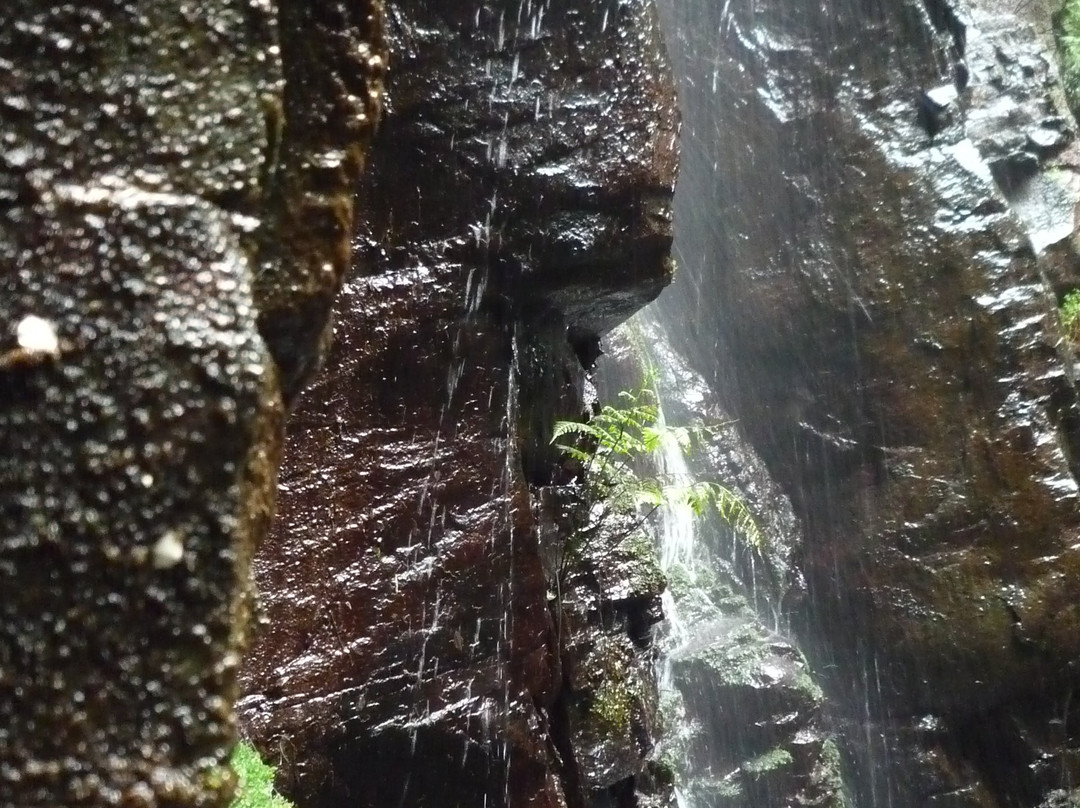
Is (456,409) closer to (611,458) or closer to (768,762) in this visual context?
(611,458)

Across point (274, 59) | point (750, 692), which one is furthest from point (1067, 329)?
point (274, 59)

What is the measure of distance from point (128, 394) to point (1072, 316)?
34.2 feet

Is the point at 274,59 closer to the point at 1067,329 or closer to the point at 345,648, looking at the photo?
the point at 345,648

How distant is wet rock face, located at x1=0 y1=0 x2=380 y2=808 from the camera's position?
117cm

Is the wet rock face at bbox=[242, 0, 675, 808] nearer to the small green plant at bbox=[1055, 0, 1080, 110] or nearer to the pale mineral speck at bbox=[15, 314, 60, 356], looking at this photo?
the pale mineral speck at bbox=[15, 314, 60, 356]

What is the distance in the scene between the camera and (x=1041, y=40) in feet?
30.9

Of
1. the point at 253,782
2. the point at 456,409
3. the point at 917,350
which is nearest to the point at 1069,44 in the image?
the point at 917,350

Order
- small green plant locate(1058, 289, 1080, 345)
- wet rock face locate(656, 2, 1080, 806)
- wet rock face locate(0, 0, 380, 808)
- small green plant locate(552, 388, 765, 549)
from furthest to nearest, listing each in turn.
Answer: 1. small green plant locate(1058, 289, 1080, 345)
2. wet rock face locate(656, 2, 1080, 806)
3. small green plant locate(552, 388, 765, 549)
4. wet rock face locate(0, 0, 380, 808)

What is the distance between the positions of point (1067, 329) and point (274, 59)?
10026 mm

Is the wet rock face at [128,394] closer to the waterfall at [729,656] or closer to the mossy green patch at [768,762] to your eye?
the waterfall at [729,656]

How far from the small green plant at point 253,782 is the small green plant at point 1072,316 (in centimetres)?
944

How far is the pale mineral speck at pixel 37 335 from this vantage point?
1.20 m

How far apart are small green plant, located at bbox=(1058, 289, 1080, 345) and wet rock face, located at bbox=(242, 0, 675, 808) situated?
6827 millimetres

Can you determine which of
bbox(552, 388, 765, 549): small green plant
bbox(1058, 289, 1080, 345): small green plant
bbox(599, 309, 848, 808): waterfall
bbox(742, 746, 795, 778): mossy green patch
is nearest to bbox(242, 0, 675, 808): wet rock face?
bbox(552, 388, 765, 549): small green plant
